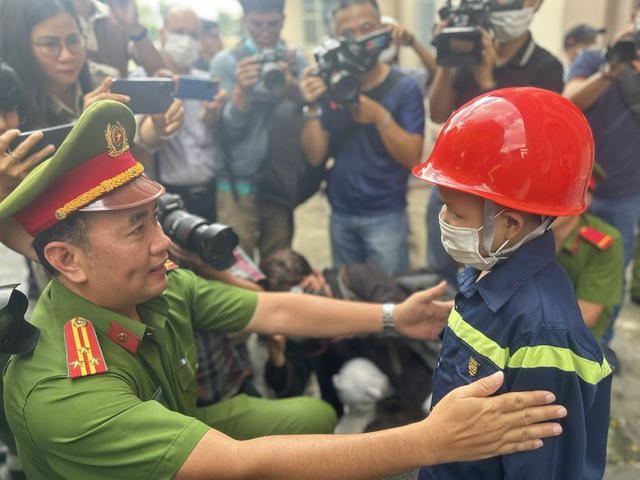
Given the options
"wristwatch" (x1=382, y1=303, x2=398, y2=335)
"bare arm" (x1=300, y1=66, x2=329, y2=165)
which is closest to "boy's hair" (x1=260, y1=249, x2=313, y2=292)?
"wristwatch" (x1=382, y1=303, x2=398, y2=335)

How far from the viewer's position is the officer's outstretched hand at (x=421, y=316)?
2.03 meters

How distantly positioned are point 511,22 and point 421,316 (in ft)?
5.94

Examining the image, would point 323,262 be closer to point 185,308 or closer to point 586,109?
point 586,109

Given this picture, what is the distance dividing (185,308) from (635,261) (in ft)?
12.2

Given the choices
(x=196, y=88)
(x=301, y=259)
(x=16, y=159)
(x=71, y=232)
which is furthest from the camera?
(x=196, y=88)

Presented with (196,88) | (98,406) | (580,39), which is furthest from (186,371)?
(580,39)

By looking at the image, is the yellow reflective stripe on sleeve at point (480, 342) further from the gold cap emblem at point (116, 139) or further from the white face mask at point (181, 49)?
the white face mask at point (181, 49)

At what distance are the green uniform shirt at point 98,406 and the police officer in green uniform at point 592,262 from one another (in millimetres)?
1928

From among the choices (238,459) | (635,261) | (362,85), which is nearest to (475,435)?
(238,459)

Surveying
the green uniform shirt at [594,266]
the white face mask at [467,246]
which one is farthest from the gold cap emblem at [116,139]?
the green uniform shirt at [594,266]

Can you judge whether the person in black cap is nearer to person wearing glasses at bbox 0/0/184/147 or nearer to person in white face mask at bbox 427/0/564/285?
person in white face mask at bbox 427/0/564/285

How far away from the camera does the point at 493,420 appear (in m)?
1.26

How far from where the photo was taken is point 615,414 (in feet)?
9.77

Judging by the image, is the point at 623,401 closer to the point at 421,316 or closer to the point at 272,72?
the point at 421,316
